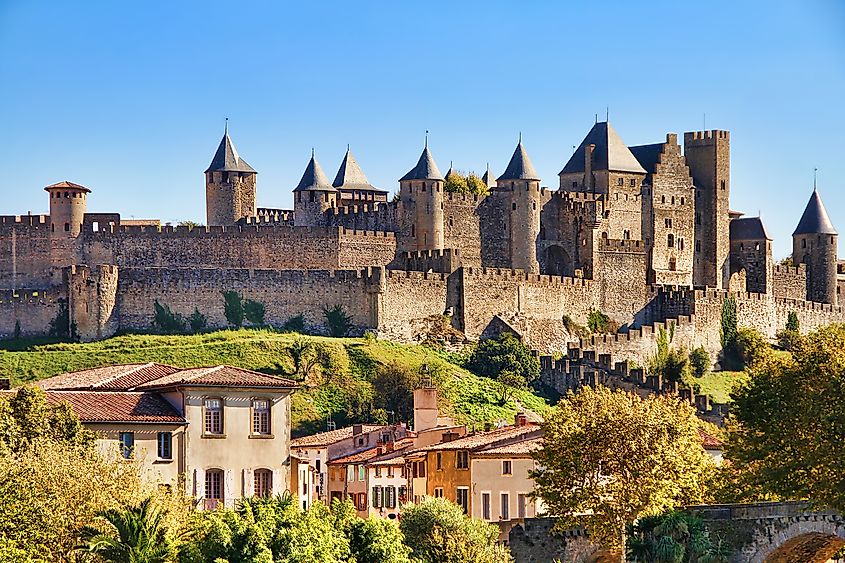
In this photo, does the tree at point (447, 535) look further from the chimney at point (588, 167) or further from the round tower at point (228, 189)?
the chimney at point (588, 167)

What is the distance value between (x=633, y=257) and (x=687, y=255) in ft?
16.4

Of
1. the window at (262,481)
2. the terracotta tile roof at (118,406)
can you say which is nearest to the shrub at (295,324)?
the terracotta tile roof at (118,406)

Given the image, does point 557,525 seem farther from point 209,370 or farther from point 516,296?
point 516,296

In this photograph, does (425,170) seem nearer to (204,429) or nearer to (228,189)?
(228,189)

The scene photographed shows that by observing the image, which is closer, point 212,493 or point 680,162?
point 212,493

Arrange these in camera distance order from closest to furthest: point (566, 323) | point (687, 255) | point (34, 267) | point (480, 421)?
point (480, 421) < point (34, 267) < point (566, 323) < point (687, 255)

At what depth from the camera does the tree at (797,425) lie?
59.8m

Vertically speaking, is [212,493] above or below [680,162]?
below

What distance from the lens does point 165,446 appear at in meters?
58.1

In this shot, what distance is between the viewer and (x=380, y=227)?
10462cm

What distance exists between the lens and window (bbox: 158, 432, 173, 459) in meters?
58.0

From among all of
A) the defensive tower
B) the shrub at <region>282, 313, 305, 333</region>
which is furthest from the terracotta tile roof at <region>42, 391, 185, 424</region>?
the defensive tower

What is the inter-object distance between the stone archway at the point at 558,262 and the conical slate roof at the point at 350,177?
407 inches

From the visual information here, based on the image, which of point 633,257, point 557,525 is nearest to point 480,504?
point 557,525
